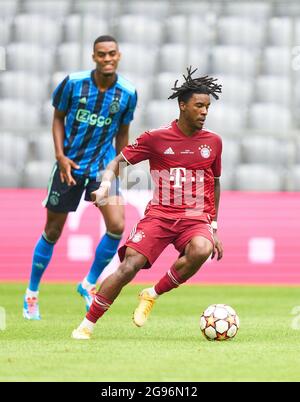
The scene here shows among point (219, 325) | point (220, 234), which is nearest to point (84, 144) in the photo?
point (219, 325)

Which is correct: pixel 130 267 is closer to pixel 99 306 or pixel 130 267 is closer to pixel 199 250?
pixel 99 306

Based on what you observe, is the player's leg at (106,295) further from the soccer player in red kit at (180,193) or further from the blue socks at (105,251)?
the blue socks at (105,251)

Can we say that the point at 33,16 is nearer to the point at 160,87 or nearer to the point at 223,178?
the point at 160,87

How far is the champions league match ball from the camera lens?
7535mm

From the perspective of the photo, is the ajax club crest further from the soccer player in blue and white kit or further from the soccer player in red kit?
the soccer player in red kit

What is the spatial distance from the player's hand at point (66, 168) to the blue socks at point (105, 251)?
1.89ft

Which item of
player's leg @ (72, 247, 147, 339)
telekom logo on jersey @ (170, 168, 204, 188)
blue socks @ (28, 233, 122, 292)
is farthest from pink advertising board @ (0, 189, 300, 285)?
player's leg @ (72, 247, 147, 339)

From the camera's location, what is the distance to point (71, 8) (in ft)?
56.9

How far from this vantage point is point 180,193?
8.07m

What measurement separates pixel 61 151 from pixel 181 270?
1.95 metres

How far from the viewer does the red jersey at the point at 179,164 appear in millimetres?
8070

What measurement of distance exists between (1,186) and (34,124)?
4.54 feet
